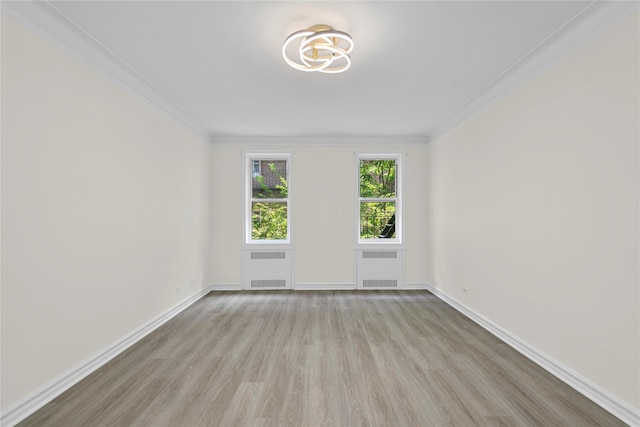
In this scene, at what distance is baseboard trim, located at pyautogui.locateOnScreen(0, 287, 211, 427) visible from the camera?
202 cm

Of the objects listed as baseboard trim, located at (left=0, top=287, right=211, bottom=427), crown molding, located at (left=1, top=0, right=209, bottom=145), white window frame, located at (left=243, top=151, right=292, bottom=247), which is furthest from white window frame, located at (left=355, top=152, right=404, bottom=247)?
baseboard trim, located at (left=0, top=287, right=211, bottom=427)

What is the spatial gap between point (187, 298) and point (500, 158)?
441 cm

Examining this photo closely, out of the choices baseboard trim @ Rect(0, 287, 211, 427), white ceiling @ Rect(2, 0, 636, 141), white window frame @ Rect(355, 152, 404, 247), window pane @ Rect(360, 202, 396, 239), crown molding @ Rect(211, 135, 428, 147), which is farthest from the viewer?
window pane @ Rect(360, 202, 396, 239)

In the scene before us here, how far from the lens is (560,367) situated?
2580mm

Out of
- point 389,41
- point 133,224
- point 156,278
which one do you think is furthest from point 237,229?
point 389,41

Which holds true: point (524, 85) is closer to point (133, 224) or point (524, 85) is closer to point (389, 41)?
point (389, 41)

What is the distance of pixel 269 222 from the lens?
5.89 meters

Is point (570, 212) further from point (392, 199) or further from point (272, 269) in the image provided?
point (272, 269)

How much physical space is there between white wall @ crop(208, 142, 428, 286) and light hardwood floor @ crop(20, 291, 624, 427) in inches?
67.0

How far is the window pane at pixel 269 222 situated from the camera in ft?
19.3

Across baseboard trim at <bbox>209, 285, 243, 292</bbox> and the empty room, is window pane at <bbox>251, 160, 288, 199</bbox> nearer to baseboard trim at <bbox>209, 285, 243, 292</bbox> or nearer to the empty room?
the empty room

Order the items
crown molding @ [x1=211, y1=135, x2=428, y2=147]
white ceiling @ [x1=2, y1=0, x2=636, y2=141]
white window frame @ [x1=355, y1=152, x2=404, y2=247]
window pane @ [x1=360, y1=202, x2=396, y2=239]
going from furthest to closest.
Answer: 1. window pane @ [x1=360, y1=202, x2=396, y2=239]
2. white window frame @ [x1=355, y1=152, x2=404, y2=247]
3. crown molding @ [x1=211, y1=135, x2=428, y2=147]
4. white ceiling @ [x1=2, y1=0, x2=636, y2=141]

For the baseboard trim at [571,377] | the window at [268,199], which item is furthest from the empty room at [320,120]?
the window at [268,199]

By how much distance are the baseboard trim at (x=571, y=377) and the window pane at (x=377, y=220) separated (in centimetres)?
229
